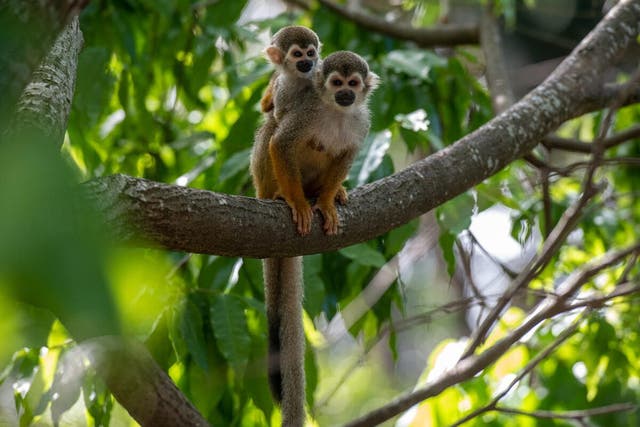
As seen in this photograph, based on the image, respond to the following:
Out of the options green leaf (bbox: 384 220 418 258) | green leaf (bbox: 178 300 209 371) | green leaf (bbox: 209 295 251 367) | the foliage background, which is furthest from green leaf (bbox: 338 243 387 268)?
green leaf (bbox: 178 300 209 371)

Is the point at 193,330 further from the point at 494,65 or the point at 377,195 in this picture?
the point at 494,65

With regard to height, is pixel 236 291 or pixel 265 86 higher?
pixel 265 86

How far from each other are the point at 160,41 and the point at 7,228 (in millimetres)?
5092

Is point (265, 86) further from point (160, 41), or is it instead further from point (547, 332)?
point (547, 332)

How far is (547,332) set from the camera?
455 centimetres

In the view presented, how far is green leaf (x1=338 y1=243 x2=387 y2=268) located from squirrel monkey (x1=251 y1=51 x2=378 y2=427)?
0.28 metres

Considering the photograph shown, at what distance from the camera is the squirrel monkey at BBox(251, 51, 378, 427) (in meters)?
3.31

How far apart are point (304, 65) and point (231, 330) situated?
63.4 inches

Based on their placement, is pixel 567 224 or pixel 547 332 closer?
pixel 567 224

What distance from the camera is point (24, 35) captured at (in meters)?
1.02

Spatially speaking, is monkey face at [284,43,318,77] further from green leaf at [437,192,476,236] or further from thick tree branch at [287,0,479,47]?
green leaf at [437,192,476,236]

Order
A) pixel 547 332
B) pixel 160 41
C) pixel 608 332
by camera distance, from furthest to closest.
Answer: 1. pixel 160 41
2. pixel 547 332
3. pixel 608 332

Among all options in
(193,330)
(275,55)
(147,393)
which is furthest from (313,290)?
(275,55)

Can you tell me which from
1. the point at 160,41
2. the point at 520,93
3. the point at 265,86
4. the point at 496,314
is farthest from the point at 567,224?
the point at 520,93
